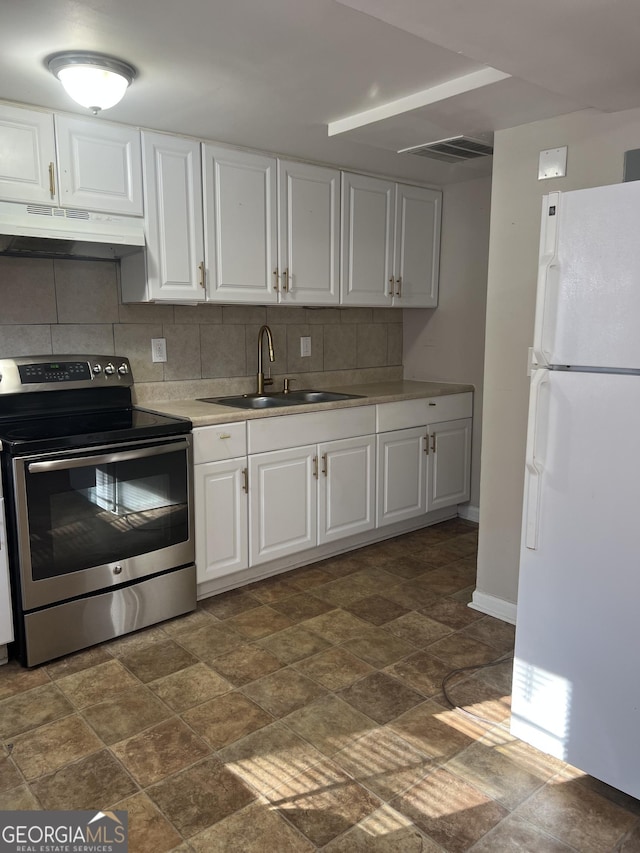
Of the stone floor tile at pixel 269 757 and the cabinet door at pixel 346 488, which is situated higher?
the cabinet door at pixel 346 488

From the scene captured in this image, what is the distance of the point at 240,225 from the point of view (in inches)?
127

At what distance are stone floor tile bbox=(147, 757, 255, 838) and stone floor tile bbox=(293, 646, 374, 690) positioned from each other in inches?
22.2

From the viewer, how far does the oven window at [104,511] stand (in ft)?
8.00

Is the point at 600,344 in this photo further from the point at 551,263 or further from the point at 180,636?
the point at 180,636

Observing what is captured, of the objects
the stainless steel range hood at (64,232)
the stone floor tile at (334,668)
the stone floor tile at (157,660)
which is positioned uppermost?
the stainless steel range hood at (64,232)

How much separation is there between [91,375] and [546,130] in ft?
7.24

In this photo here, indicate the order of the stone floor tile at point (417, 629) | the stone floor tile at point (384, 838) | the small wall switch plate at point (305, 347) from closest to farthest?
the stone floor tile at point (384, 838) → the stone floor tile at point (417, 629) → the small wall switch plate at point (305, 347)

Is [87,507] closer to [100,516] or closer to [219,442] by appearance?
[100,516]

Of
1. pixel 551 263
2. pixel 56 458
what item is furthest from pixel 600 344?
pixel 56 458

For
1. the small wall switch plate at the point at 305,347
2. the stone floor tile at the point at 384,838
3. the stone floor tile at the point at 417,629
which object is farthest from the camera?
the small wall switch plate at the point at 305,347

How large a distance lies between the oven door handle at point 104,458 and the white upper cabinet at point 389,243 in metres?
1.50

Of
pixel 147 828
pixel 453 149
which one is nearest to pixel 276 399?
pixel 453 149

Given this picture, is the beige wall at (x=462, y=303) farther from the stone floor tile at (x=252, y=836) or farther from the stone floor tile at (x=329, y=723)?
the stone floor tile at (x=252, y=836)

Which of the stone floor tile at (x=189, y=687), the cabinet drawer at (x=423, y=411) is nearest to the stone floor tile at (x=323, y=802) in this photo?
the stone floor tile at (x=189, y=687)
